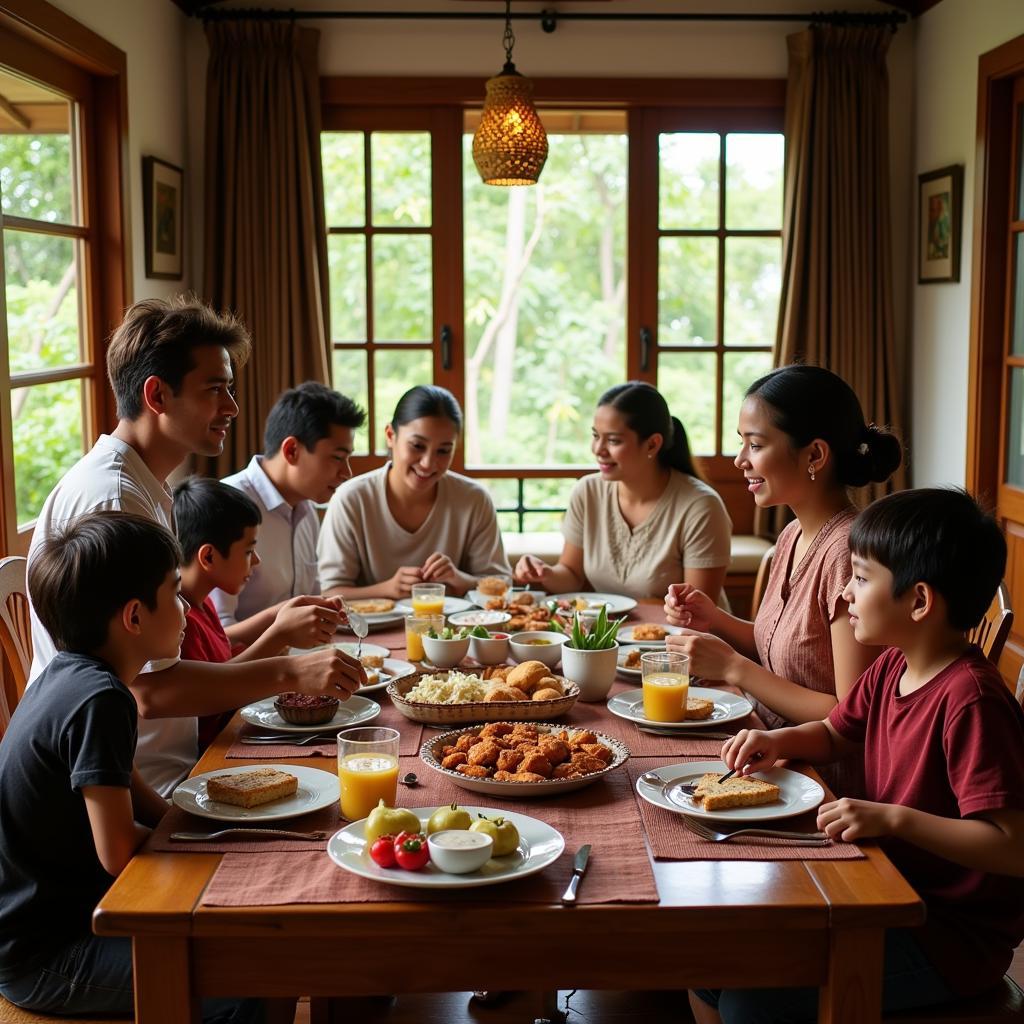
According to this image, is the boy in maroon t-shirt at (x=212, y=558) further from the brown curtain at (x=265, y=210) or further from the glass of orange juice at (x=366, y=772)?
the brown curtain at (x=265, y=210)

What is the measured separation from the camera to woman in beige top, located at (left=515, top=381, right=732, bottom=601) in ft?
10.5

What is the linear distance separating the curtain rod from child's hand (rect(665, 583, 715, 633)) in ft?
10.5

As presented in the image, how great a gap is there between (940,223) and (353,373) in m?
2.45

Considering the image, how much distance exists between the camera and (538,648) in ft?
7.60

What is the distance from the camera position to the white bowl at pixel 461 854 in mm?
1328

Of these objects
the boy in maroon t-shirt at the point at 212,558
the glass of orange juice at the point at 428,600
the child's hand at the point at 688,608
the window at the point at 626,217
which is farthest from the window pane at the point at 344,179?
the child's hand at the point at 688,608

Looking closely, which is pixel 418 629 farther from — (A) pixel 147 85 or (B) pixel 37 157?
(A) pixel 147 85

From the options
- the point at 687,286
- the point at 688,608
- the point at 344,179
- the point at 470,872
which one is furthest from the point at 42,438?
the point at 687,286

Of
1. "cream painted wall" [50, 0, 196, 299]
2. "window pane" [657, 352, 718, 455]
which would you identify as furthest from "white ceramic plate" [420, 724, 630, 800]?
"window pane" [657, 352, 718, 455]

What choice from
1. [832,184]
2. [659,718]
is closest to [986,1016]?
[659,718]

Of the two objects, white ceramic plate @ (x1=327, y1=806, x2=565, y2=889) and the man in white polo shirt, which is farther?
A: the man in white polo shirt

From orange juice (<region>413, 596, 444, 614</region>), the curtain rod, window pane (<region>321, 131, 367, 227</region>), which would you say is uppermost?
the curtain rod

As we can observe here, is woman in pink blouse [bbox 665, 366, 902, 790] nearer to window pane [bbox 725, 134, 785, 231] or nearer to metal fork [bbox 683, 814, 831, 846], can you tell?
metal fork [bbox 683, 814, 831, 846]

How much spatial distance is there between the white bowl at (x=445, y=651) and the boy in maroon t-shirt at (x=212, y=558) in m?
0.19
